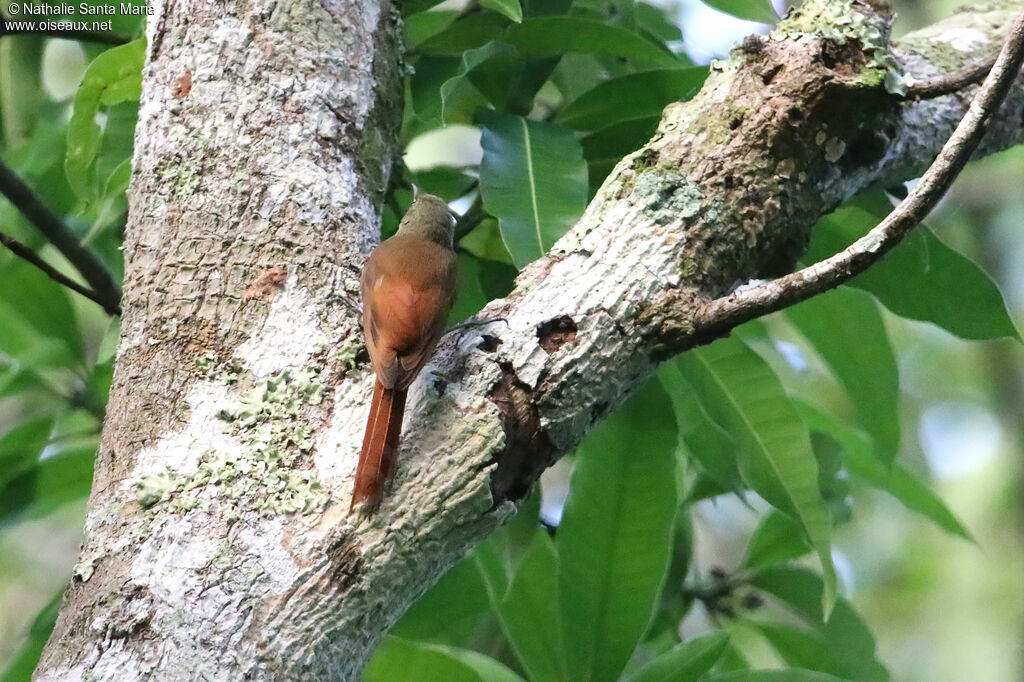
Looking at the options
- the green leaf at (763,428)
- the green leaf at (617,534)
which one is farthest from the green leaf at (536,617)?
the green leaf at (763,428)

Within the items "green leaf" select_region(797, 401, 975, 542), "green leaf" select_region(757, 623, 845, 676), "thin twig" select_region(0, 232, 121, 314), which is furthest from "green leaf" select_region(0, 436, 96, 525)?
"green leaf" select_region(797, 401, 975, 542)

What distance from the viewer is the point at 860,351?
8.18 ft

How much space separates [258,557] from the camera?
1.35 m

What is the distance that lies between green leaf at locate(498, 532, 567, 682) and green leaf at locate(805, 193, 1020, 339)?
2.93 feet

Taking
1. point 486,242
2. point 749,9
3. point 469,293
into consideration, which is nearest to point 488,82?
point 486,242

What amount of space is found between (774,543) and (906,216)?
1.48 meters

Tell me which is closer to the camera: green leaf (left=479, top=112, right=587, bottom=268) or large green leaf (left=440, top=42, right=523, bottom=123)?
green leaf (left=479, top=112, right=587, bottom=268)

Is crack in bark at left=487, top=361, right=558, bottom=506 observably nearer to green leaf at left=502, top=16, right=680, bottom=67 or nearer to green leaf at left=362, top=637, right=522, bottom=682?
green leaf at left=362, top=637, right=522, bottom=682

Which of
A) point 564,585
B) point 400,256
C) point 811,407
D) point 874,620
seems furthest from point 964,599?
point 400,256

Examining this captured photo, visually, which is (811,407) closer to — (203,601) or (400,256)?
(400,256)

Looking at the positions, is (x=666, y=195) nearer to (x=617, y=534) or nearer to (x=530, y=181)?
(x=530, y=181)

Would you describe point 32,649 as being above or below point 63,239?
below

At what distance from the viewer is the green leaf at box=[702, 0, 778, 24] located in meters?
2.19

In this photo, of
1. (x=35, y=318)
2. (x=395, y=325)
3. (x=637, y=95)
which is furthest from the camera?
(x=35, y=318)
